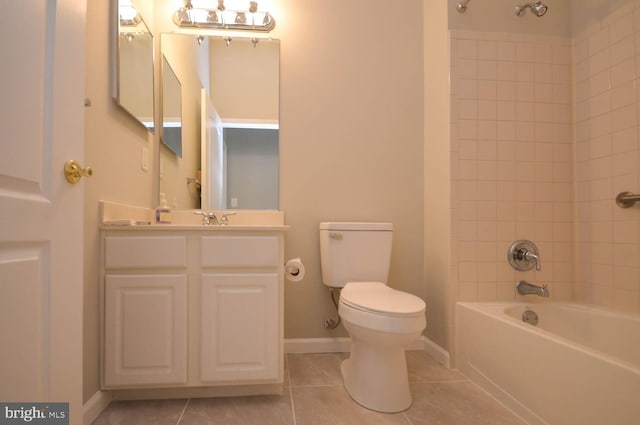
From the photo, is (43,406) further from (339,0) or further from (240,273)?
(339,0)

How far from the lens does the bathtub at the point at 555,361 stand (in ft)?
3.20

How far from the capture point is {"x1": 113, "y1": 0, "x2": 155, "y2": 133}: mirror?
54.9 inches

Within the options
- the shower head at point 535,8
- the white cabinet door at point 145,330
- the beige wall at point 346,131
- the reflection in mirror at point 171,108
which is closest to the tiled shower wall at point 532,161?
the shower head at point 535,8

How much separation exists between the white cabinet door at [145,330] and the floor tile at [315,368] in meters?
0.58

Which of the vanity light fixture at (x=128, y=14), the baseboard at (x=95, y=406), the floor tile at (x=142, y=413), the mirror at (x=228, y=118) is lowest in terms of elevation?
the floor tile at (x=142, y=413)

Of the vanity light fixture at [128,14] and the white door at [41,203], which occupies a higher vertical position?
the vanity light fixture at [128,14]

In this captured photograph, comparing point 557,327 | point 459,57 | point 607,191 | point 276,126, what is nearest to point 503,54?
point 459,57

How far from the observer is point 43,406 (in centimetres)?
69

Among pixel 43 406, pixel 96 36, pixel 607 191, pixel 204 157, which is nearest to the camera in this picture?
Answer: pixel 43 406

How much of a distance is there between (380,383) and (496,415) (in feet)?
1.62

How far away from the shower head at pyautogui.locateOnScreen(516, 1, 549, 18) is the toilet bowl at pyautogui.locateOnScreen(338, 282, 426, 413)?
5.26 feet

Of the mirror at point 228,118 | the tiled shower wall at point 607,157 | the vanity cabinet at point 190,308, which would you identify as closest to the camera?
the vanity cabinet at point 190,308

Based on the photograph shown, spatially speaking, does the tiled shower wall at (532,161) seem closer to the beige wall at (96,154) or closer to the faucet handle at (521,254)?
the faucet handle at (521,254)

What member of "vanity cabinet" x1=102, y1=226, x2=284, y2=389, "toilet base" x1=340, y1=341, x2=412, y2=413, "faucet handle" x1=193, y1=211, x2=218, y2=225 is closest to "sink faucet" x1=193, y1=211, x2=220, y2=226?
"faucet handle" x1=193, y1=211, x2=218, y2=225
